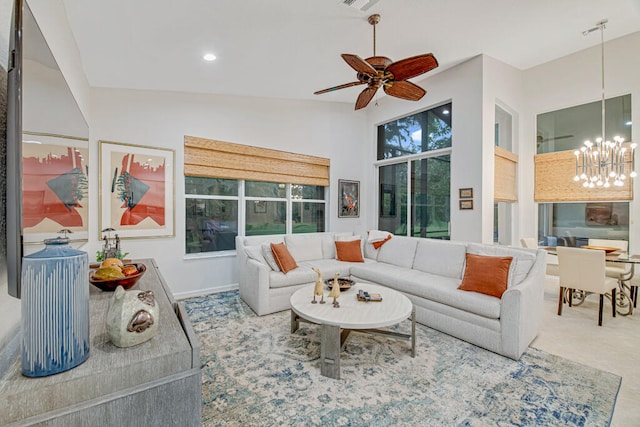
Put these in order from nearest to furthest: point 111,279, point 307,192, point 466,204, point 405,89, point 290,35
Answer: point 111,279
point 290,35
point 405,89
point 466,204
point 307,192

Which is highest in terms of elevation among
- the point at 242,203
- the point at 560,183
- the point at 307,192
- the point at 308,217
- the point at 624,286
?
the point at 560,183

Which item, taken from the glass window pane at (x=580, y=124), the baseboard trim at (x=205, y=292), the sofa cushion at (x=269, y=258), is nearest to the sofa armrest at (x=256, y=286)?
the sofa cushion at (x=269, y=258)

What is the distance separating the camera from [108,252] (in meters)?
2.85

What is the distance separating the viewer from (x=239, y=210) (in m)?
4.64

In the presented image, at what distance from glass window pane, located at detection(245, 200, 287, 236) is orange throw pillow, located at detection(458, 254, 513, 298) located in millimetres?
3087

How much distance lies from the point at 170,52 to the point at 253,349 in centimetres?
299

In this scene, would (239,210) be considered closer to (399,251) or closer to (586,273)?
(399,251)

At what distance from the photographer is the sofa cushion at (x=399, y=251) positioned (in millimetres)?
4098

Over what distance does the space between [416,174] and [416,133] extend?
747 millimetres

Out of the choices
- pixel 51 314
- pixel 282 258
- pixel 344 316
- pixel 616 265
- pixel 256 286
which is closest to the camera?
→ pixel 51 314

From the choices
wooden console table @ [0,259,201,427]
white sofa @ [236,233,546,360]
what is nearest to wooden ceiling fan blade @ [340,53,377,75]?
white sofa @ [236,233,546,360]

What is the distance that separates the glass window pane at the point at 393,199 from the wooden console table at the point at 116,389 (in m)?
5.02

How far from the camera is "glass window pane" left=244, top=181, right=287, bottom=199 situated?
4.72 metres

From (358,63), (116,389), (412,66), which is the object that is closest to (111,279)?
(116,389)
